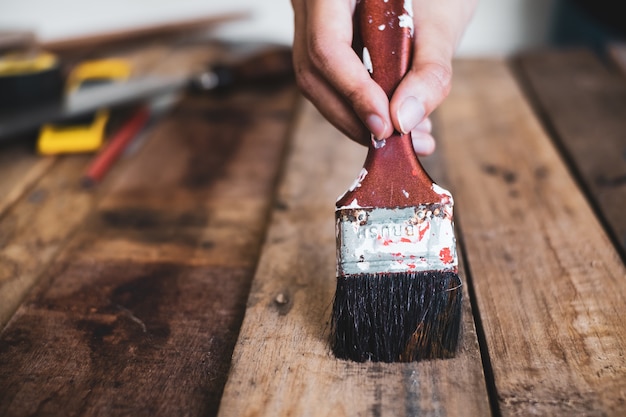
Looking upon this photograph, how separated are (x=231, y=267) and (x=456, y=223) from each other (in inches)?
15.0

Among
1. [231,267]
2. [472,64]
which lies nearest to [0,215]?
[231,267]

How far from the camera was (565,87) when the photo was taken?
1628 millimetres

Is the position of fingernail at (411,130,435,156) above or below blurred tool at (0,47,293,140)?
above

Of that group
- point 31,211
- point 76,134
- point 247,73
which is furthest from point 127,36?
point 31,211

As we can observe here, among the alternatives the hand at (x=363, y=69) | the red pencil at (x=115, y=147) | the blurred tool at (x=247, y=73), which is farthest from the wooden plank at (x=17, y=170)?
the hand at (x=363, y=69)

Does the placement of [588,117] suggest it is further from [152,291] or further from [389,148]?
[152,291]

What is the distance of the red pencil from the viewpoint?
1326 millimetres

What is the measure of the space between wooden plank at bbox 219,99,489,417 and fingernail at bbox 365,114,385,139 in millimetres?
256

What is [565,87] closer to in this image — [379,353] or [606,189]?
[606,189]

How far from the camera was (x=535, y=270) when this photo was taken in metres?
0.97

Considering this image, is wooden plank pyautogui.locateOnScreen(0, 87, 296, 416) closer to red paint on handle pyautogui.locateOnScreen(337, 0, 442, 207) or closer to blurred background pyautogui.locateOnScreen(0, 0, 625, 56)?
red paint on handle pyautogui.locateOnScreen(337, 0, 442, 207)

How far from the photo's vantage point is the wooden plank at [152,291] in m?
0.78

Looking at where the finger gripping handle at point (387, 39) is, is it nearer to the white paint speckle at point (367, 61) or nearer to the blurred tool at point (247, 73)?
the white paint speckle at point (367, 61)

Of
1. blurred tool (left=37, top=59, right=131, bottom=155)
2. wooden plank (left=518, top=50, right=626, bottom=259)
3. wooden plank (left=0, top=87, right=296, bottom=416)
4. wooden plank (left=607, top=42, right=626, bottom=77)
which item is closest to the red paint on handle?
wooden plank (left=0, top=87, right=296, bottom=416)
